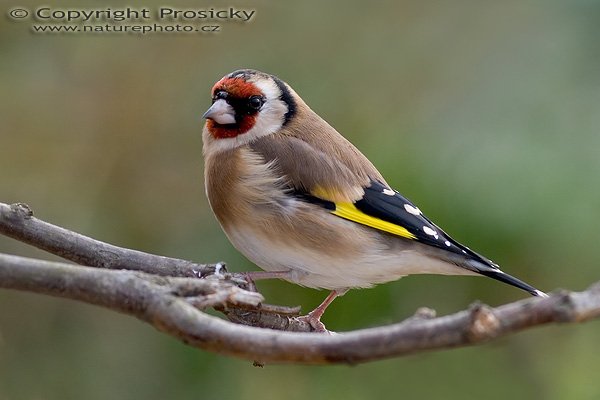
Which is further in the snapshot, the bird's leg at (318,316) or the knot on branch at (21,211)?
the bird's leg at (318,316)

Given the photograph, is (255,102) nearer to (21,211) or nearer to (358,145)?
(358,145)

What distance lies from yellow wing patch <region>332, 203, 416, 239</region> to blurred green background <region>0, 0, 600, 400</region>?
35 centimetres

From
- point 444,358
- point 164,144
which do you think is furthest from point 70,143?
point 444,358

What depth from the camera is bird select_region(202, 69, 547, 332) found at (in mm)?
3113

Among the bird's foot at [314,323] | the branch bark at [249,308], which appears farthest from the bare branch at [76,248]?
the bird's foot at [314,323]

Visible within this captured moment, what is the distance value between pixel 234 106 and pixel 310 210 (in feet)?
1.77

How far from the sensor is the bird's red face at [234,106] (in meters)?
3.36

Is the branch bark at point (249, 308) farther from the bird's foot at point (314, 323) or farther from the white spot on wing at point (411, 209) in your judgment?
the white spot on wing at point (411, 209)

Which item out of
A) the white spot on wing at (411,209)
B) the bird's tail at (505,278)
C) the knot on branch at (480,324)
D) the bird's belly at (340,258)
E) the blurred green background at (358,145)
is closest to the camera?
the knot on branch at (480,324)

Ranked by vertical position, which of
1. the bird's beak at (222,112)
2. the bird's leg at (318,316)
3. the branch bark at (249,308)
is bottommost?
the branch bark at (249,308)

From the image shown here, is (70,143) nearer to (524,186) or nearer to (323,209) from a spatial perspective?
(323,209)

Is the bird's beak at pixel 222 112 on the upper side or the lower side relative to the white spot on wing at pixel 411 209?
upper

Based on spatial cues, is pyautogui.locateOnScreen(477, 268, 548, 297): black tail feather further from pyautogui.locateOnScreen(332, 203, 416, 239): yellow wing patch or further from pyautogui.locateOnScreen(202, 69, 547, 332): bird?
pyautogui.locateOnScreen(332, 203, 416, 239): yellow wing patch

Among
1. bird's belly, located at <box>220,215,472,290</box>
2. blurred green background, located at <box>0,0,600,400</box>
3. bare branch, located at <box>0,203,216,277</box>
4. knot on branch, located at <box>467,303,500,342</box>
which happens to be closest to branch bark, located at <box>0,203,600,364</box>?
knot on branch, located at <box>467,303,500,342</box>
